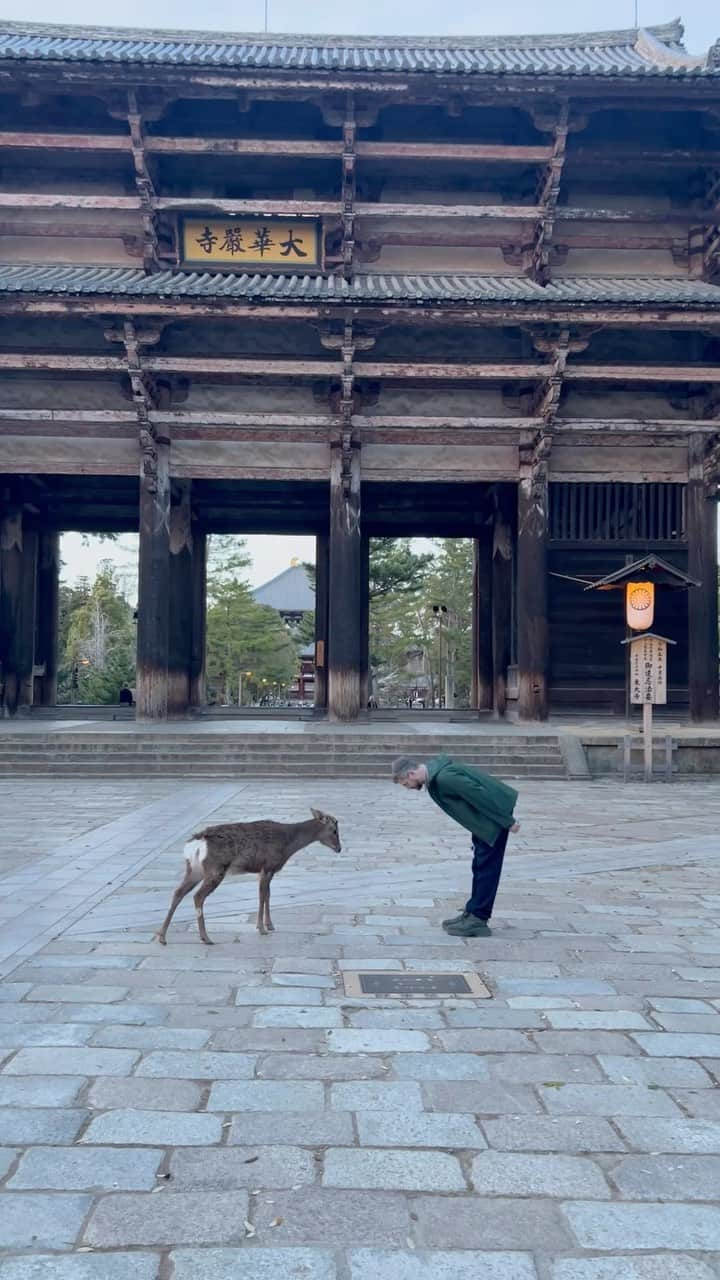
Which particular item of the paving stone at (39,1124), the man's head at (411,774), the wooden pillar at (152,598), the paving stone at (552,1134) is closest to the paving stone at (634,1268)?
the paving stone at (552,1134)

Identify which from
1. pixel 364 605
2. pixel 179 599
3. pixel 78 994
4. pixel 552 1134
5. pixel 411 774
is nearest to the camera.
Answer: pixel 552 1134

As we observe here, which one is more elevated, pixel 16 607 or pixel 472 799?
pixel 16 607

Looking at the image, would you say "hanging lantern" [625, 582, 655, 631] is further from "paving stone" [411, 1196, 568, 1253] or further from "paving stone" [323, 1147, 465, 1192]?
"paving stone" [411, 1196, 568, 1253]

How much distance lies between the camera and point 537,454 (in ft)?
49.8

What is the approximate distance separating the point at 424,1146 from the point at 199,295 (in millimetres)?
12881

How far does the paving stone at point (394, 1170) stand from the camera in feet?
8.25

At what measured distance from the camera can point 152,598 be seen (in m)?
14.9

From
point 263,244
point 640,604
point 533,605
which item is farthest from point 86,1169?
point 263,244

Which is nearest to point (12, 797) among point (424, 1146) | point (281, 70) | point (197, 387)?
point (197, 387)

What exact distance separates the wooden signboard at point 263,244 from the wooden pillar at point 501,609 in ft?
20.1

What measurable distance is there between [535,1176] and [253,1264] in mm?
836

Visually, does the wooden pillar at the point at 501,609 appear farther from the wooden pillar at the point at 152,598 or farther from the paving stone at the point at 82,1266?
the paving stone at the point at 82,1266

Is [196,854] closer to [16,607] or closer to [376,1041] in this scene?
[376,1041]

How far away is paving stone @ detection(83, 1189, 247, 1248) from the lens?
7.47 feet
